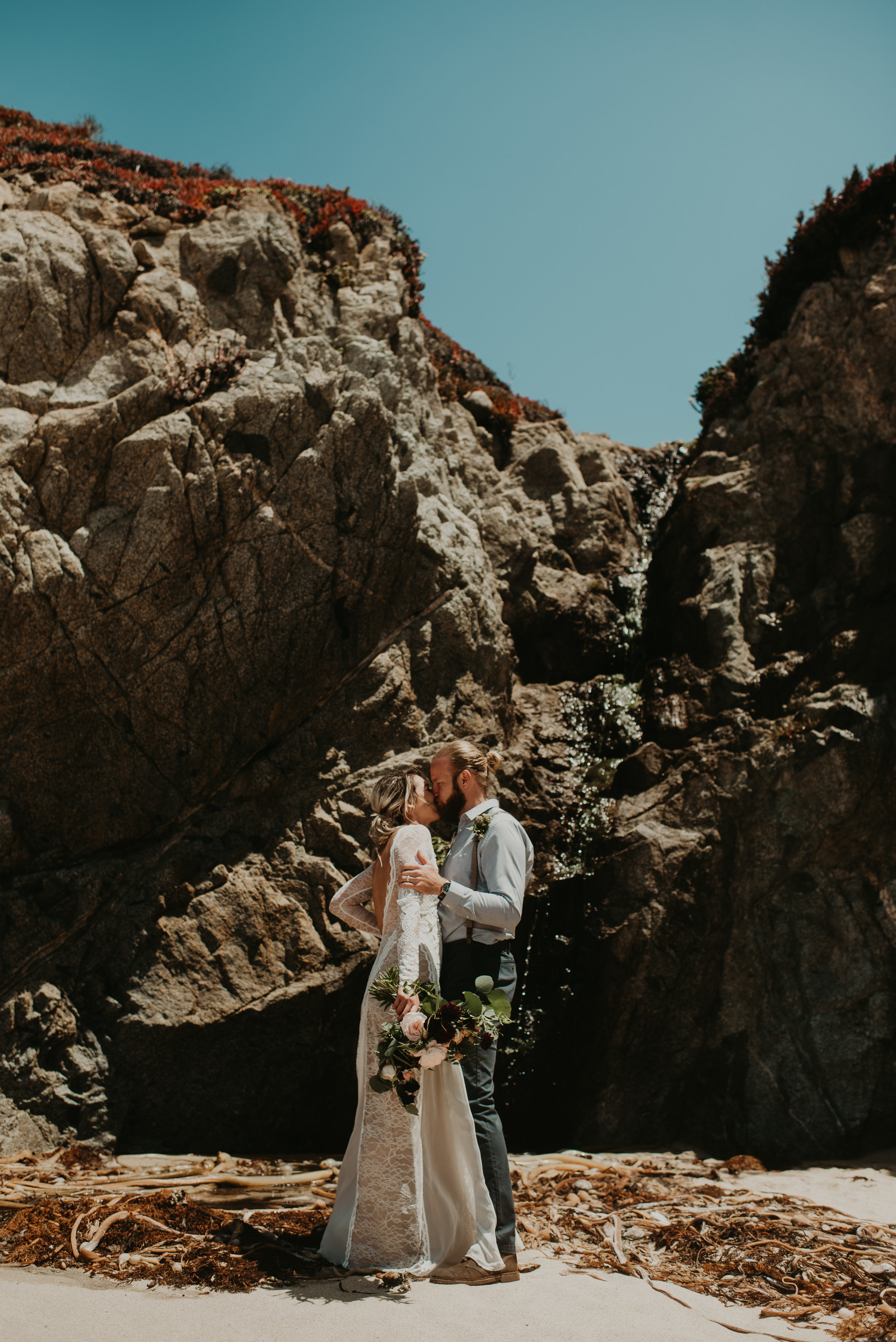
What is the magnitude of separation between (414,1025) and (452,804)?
1700mm

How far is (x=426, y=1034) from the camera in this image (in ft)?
15.0

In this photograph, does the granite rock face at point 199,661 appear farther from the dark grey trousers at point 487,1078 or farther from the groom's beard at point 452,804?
the dark grey trousers at point 487,1078

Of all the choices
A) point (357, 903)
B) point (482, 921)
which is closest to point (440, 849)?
point (357, 903)

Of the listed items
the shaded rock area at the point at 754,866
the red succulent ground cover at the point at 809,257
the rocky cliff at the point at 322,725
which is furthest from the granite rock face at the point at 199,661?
the red succulent ground cover at the point at 809,257

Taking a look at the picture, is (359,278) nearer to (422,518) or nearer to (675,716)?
(422,518)

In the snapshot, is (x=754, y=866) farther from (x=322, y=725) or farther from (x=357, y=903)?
(x=357, y=903)

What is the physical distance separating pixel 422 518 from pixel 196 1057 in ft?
20.6

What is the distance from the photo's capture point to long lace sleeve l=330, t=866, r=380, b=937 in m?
5.50

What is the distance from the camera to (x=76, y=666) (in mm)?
8477

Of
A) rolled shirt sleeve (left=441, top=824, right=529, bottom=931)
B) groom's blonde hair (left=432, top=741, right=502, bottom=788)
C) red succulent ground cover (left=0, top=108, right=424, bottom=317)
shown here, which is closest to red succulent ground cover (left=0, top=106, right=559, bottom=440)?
red succulent ground cover (left=0, top=108, right=424, bottom=317)

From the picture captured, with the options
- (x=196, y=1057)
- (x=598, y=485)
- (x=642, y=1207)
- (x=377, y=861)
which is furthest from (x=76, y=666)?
(x=598, y=485)

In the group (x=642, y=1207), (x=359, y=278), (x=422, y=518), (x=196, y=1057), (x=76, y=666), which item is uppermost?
(x=359, y=278)

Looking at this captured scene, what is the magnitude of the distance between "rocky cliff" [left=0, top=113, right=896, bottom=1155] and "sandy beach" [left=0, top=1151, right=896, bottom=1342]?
12.1 feet

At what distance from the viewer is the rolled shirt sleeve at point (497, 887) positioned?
500 cm
